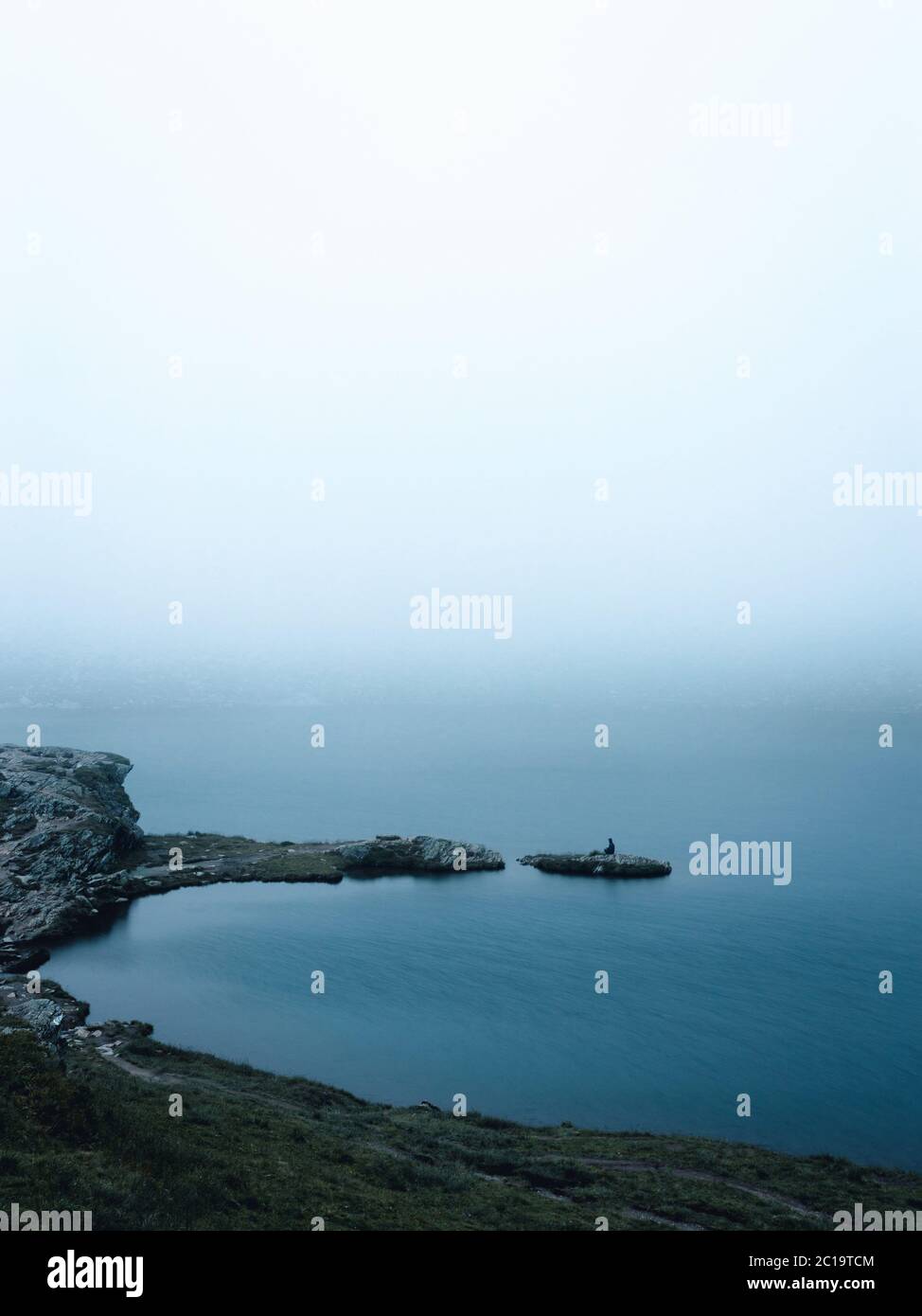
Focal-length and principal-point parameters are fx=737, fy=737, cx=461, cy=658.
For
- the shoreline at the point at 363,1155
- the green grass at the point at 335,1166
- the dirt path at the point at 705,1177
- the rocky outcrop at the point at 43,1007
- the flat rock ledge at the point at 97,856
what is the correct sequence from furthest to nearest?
the flat rock ledge at the point at 97,856
the rocky outcrop at the point at 43,1007
the dirt path at the point at 705,1177
the shoreline at the point at 363,1155
the green grass at the point at 335,1166

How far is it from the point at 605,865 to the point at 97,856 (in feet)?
194

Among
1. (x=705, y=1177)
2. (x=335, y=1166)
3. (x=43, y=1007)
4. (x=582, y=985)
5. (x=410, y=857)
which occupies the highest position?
(x=335, y=1166)

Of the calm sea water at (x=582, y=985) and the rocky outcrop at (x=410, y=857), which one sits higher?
the rocky outcrop at (x=410, y=857)

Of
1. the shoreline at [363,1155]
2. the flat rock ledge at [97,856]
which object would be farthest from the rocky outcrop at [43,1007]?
the flat rock ledge at [97,856]

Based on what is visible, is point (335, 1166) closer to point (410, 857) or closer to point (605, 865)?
point (410, 857)

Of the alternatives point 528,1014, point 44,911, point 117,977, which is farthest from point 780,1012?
point 44,911

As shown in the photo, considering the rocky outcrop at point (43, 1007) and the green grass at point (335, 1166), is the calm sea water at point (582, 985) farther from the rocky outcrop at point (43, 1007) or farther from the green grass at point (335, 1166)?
the green grass at point (335, 1166)

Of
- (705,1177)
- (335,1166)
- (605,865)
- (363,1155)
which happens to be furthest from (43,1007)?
(605,865)

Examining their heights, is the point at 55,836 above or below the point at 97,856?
above

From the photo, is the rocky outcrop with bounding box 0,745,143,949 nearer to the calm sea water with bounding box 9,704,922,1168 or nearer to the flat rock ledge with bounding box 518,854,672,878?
the calm sea water with bounding box 9,704,922,1168

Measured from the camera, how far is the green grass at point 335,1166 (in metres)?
16.8

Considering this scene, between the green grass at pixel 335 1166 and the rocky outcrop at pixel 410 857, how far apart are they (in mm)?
58400

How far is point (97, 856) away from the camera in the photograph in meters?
72.9

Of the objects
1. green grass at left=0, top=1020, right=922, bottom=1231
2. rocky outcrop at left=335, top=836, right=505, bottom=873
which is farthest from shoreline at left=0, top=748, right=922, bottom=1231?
rocky outcrop at left=335, top=836, right=505, bottom=873
